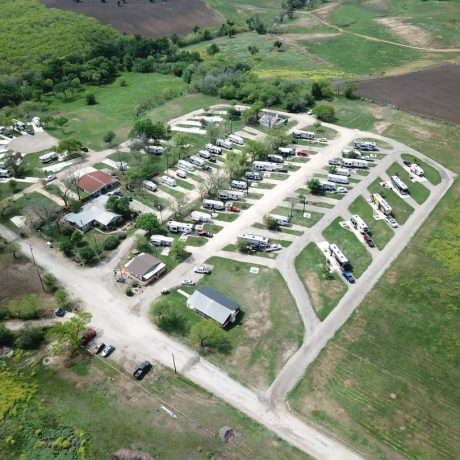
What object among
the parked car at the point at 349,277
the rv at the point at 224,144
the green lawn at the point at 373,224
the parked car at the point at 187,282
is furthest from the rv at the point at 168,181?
the parked car at the point at 349,277

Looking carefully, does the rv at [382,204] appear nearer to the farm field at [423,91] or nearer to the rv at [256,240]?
the rv at [256,240]

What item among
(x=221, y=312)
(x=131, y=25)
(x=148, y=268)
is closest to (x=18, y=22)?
(x=131, y=25)

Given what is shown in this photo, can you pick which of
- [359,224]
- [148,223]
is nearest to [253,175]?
[359,224]

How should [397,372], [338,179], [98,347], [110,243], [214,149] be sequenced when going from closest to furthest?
[397,372]
[98,347]
[110,243]
[338,179]
[214,149]

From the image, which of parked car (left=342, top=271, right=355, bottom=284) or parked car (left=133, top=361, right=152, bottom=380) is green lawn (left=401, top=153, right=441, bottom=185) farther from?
parked car (left=133, top=361, right=152, bottom=380)

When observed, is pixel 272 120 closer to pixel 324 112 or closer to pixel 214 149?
pixel 324 112

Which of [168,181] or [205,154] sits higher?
[205,154]

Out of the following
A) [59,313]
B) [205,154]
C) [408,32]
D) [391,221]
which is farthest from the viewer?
[408,32]
